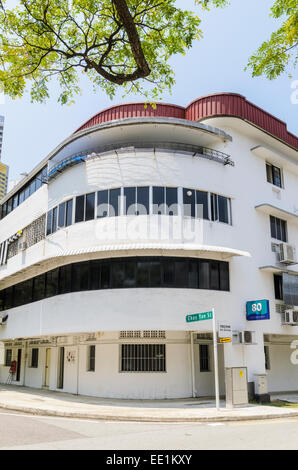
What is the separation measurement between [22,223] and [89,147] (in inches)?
286

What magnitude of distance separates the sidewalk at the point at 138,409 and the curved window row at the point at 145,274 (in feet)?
14.7

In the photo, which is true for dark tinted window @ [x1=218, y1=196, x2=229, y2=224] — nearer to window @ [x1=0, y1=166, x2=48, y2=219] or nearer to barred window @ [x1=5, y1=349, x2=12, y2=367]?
window @ [x1=0, y1=166, x2=48, y2=219]

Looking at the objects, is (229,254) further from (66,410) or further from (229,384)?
Answer: (66,410)

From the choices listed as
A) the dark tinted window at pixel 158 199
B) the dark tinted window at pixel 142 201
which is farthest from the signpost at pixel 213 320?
the dark tinted window at pixel 142 201

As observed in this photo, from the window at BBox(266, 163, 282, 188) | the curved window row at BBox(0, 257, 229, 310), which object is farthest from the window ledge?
the curved window row at BBox(0, 257, 229, 310)

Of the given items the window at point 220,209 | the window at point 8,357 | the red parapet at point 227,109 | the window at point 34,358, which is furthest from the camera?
the window at point 8,357

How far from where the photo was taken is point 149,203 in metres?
17.4


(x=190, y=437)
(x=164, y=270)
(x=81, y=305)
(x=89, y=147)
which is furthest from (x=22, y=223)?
(x=190, y=437)

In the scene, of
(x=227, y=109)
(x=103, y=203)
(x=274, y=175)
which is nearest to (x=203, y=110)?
(x=227, y=109)

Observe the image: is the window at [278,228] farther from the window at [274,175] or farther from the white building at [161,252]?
the window at [274,175]

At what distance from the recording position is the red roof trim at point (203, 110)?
19.9 meters

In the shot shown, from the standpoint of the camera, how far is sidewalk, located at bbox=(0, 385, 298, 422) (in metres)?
12.7

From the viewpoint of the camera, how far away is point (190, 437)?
30.6ft

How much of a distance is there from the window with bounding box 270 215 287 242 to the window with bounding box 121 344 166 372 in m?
8.28
